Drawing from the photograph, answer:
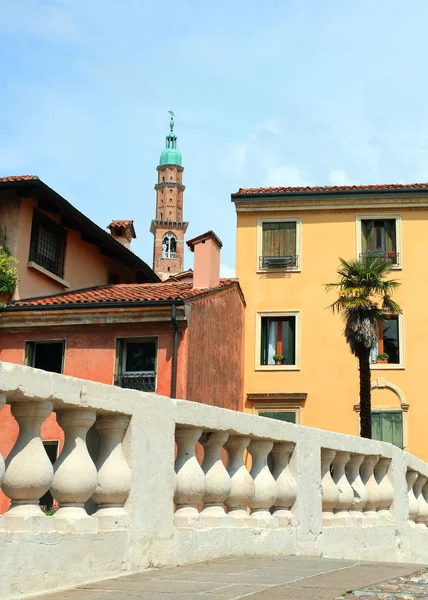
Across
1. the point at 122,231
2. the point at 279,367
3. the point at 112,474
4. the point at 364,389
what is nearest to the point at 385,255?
the point at 279,367

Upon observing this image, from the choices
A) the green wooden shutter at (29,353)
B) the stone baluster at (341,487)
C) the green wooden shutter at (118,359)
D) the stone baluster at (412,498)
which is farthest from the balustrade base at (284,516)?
the green wooden shutter at (29,353)

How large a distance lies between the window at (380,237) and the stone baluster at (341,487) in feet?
79.0

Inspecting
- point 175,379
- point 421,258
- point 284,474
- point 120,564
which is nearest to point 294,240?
point 421,258

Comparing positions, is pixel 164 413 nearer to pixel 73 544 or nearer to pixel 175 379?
pixel 73 544

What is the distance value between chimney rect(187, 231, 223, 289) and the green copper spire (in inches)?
4524

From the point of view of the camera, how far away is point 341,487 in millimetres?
8211

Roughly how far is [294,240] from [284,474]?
25615 millimetres

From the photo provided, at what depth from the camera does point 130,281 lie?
3288cm

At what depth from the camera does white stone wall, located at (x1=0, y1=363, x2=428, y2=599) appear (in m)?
4.52

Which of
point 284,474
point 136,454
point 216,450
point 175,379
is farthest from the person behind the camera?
point 175,379

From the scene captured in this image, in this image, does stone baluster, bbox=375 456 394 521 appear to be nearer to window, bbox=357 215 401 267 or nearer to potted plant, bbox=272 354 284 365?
potted plant, bbox=272 354 284 365

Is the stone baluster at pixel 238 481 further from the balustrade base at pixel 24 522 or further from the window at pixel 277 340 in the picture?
the window at pixel 277 340

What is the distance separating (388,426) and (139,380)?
35.3ft

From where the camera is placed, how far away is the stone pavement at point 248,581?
430 centimetres
